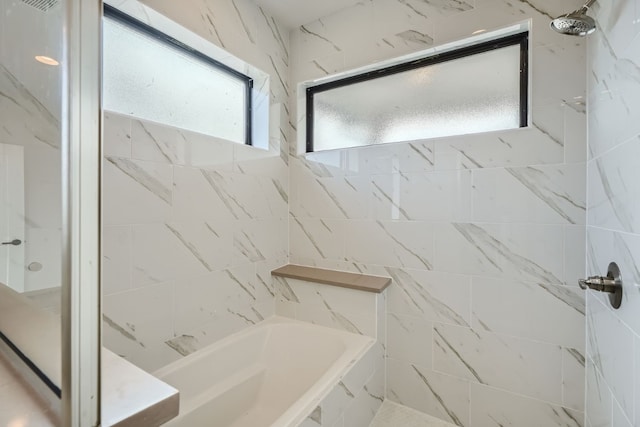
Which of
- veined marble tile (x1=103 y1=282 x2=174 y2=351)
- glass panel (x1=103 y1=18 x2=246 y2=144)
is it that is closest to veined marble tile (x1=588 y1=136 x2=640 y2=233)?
veined marble tile (x1=103 y1=282 x2=174 y2=351)

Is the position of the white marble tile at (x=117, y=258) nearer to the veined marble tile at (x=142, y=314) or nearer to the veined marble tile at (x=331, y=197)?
the veined marble tile at (x=142, y=314)

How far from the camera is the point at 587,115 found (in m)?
1.39

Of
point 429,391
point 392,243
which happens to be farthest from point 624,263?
point 429,391

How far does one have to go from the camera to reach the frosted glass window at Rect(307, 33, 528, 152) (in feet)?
5.50

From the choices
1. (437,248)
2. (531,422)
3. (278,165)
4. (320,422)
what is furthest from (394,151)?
(531,422)

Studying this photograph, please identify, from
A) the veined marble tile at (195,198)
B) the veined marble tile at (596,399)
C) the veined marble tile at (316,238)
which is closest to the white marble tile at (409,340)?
the veined marble tile at (316,238)

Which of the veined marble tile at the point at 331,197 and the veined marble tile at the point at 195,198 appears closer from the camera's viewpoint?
the veined marble tile at the point at 195,198

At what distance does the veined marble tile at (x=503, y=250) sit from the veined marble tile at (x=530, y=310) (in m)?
0.06

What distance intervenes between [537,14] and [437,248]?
4.47ft

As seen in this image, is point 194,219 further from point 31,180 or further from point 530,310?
point 530,310

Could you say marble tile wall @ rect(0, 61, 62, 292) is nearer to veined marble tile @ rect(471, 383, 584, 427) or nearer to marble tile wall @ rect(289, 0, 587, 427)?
marble tile wall @ rect(289, 0, 587, 427)

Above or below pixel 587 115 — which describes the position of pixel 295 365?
below

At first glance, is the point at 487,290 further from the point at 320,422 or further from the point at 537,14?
the point at 537,14

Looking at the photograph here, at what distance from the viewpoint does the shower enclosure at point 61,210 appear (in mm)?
459
